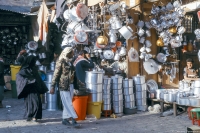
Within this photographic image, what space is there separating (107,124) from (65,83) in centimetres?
142

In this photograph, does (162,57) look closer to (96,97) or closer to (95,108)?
(96,97)

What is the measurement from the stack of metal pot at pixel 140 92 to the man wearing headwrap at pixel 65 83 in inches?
86.0

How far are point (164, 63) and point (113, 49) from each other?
1555 mm

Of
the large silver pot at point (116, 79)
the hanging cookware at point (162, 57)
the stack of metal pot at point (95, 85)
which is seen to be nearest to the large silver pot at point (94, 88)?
the stack of metal pot at point (95, 85)

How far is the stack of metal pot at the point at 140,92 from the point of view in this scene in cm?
924

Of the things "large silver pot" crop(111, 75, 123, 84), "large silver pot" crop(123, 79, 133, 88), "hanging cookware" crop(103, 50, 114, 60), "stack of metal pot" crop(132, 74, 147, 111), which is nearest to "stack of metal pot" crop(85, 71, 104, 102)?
"large silver pot" crop(111, 75, 123, 84)

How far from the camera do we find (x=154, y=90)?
31.6 feet

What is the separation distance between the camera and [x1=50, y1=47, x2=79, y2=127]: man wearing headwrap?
759 centimetres

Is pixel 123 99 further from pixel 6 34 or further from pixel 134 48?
pixel 6 34

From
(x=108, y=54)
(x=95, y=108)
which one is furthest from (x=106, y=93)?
(x=108, y=54)

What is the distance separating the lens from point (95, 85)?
8.55m

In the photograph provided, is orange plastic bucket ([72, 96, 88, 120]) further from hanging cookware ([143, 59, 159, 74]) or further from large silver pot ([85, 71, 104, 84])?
hanging cookware ([143, 59, 159, 74])

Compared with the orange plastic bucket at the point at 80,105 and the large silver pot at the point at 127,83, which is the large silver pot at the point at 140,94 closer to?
the large silver pot at the point at 127,83

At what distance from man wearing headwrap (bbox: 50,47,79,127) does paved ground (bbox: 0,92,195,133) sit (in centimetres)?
29
